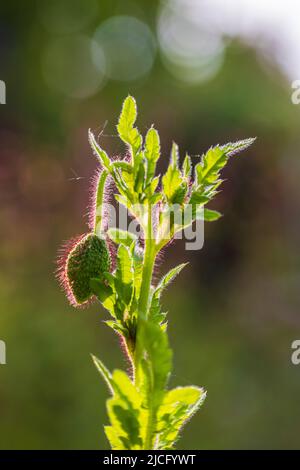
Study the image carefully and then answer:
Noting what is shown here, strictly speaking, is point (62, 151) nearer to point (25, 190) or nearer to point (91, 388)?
point (25, 190)

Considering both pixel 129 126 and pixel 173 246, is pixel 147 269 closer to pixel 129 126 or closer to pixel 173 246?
pixel 129 126

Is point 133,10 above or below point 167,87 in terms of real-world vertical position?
above

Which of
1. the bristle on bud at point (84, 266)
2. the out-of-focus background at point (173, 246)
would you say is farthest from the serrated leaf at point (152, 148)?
the out-of-focus background at point (173, 246)

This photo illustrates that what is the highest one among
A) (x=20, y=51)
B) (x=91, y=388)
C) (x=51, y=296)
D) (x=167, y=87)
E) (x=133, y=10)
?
(x=133, y=10)

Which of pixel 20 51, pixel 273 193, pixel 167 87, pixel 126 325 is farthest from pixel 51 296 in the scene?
pixel 126 325
